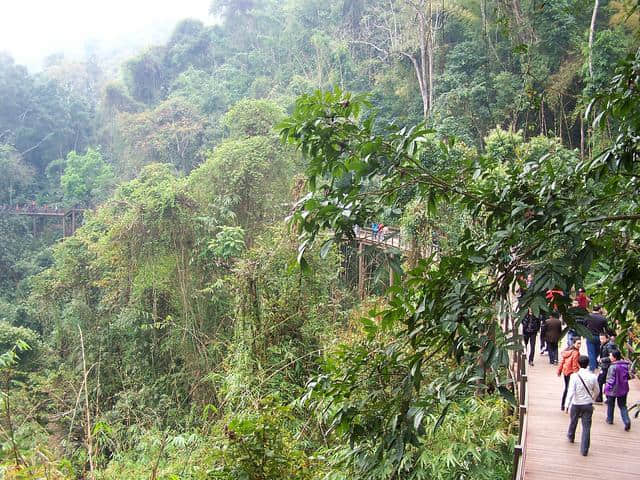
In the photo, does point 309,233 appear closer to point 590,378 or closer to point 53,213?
point 590,378

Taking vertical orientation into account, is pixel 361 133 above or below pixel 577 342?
above

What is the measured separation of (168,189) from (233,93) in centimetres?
1536

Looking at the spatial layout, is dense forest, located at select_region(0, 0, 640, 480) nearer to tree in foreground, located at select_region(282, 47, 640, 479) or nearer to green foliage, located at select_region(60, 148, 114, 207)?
tree in foreground, located at select_region(282, 47, 640, 479)

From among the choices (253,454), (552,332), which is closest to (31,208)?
(552,332)

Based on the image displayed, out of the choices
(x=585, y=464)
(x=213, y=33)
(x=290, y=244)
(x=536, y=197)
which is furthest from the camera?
(x=213, y=33)

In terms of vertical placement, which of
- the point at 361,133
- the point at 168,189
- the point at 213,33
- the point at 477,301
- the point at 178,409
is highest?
the point at 213,33

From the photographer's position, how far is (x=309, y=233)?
6.39 ft

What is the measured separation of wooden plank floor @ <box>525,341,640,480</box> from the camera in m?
4.44

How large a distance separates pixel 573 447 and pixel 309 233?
4029 mm

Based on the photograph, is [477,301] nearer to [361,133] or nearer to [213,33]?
[361,133]

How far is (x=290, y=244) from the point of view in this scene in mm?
8641

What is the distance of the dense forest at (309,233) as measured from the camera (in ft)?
6.42

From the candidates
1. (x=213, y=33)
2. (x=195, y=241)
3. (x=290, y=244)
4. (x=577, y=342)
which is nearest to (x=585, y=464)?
(x=577, y=342)

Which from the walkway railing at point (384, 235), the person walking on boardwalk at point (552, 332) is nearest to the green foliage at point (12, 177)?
the walkway railing at point (384, 235)
